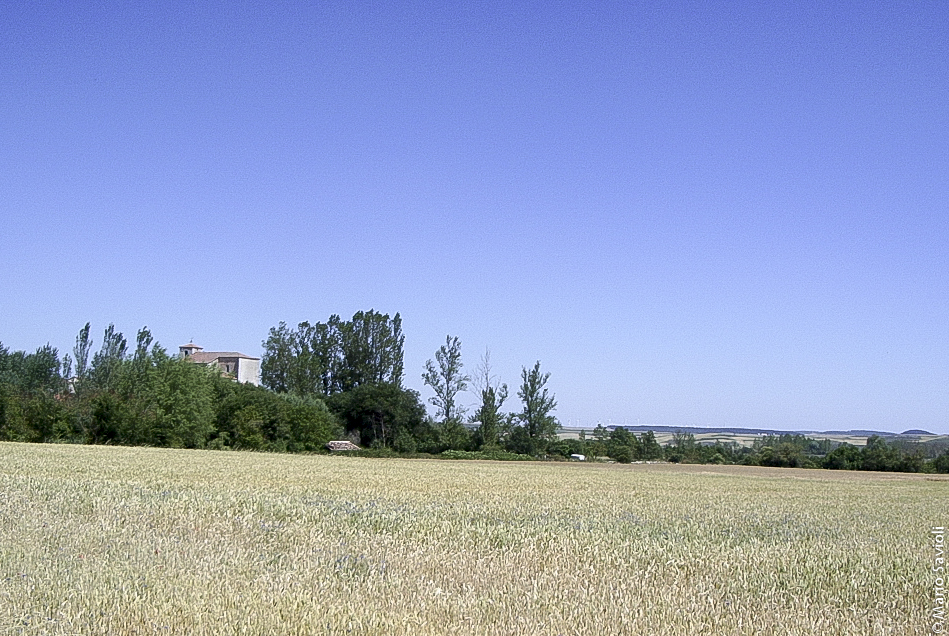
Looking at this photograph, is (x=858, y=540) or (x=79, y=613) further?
(x=858, y=540)

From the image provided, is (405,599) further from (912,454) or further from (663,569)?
(912,454)

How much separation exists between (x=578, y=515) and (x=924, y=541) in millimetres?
5085

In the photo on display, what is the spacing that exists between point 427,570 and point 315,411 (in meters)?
69.2

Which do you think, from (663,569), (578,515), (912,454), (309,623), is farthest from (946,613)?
(912,454)

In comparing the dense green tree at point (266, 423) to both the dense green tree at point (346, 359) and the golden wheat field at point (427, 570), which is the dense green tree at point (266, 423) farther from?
the golden wheat field at point (427, 570)

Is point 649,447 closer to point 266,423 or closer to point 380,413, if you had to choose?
point 380,413

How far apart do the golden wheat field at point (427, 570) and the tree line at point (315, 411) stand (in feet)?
179

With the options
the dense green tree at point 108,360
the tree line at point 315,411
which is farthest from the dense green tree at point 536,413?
the dense green tree at point 108,360

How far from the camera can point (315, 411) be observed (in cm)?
7538

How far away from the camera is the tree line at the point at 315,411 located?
63.4 meters

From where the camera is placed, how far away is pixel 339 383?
99.4 meters

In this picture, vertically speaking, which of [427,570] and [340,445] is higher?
[340,445]

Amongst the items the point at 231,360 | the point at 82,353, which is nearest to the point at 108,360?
the point at 82,353

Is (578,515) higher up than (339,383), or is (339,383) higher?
(339,383)
